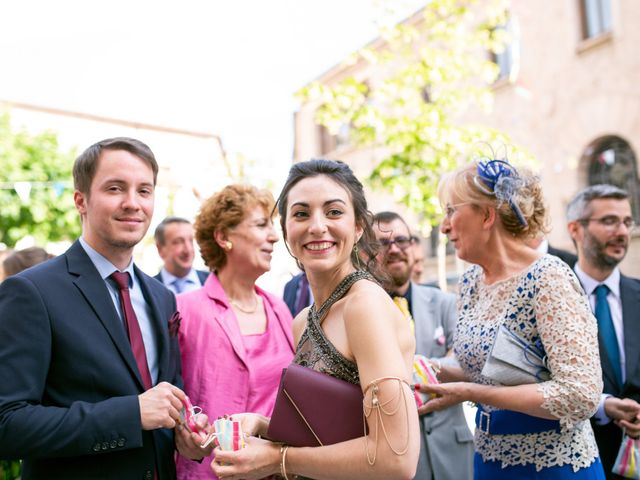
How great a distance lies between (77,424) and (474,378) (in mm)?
1844

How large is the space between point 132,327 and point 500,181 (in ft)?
6.08

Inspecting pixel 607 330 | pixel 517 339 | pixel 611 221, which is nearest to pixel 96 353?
pixel 517 339

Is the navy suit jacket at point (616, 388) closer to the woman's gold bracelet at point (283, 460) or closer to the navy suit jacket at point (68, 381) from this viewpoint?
the woman's gold bracelet at point (283, 460)

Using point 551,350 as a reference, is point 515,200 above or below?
above

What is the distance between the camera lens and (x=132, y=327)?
2.58m

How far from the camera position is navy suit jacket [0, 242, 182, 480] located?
7.09 ft

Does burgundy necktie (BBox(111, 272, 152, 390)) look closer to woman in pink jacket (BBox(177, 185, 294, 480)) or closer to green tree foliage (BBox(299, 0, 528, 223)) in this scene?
woman in pink jacket (BBox(177, 185, 294, 480))

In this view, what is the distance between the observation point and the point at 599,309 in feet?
13.1

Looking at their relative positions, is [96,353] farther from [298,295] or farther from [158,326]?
[298,295]

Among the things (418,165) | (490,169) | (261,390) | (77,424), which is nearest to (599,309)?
(490,169)

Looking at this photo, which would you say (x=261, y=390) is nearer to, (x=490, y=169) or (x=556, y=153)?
(x=490, y=169)

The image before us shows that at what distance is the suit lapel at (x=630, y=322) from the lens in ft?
12.1

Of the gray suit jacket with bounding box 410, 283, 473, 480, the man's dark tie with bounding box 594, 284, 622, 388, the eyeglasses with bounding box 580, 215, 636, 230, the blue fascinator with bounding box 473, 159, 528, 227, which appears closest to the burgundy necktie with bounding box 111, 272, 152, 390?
the blue fascinator with bounding box 473, 159, 528, 227

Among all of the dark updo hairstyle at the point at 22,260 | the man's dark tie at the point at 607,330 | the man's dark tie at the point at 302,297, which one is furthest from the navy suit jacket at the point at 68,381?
the man's dark tie at the point at 607,330
